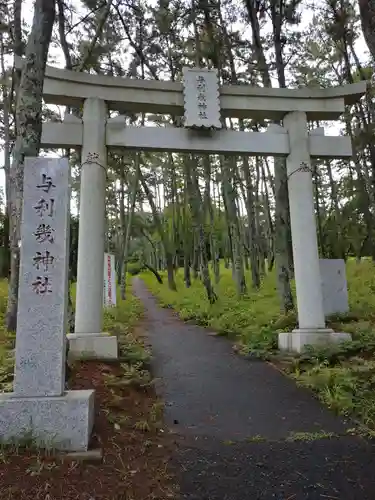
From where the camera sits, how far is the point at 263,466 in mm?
3246

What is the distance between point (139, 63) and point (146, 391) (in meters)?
10.8

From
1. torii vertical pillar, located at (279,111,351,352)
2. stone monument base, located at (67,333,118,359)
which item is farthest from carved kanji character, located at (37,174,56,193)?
torii vertical pillar, located at (279,111,351,352)

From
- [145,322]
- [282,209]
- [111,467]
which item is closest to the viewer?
[111,467]

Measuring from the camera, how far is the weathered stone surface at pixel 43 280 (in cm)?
346

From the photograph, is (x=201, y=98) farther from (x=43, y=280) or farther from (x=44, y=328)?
(x=44, y=328)

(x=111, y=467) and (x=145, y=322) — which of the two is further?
(x=145, y=322)

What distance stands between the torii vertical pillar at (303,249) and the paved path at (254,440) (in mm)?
926

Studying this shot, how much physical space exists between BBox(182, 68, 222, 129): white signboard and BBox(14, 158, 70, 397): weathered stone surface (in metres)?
3.55

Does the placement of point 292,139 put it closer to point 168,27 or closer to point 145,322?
point 168,27

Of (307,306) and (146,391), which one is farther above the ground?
(307,306)

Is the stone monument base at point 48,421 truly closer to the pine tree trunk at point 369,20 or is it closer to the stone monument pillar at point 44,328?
the stone monument pillar at point 44,328

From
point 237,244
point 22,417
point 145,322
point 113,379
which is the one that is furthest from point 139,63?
point 22,417

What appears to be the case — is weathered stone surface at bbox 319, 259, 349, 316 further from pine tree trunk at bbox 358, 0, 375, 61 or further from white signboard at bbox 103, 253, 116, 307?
white signboard at bbox 103, 253, 116, 307

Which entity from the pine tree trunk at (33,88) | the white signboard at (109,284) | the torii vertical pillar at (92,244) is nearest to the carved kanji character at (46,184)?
the pine tree trunk at (33,88)
